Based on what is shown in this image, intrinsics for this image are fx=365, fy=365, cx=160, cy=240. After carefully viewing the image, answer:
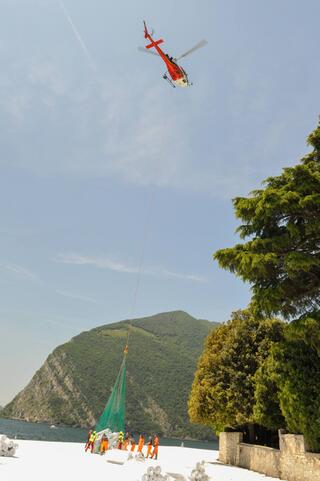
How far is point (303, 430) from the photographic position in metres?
17.0

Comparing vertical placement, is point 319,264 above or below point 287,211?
below

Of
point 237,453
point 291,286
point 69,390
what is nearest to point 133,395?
point 69,390

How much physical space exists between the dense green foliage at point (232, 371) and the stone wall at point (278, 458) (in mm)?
1549

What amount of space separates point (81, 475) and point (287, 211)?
48.4 feet

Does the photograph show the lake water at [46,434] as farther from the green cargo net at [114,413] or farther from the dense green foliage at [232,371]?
the dense green foliage at [232,371]

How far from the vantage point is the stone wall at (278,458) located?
55.2ft

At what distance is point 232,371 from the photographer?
89.6 feet

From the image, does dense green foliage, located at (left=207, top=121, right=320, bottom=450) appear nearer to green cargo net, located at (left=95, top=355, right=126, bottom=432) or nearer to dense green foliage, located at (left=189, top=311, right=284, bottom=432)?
dense green foliage, located at (left=189, top=311, right=284, bottom=432)

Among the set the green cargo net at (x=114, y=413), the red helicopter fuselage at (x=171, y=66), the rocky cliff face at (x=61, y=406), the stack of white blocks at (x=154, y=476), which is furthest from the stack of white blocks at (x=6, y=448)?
the rocky cliff face at (x=61, y=406)

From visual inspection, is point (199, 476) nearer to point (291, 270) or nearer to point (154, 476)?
point (154, 476)

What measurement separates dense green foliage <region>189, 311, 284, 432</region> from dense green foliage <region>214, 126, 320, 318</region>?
9.12 meters

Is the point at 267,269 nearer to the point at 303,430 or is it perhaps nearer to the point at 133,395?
the point at 303,430

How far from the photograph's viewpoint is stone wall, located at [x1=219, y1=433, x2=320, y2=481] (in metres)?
16.8

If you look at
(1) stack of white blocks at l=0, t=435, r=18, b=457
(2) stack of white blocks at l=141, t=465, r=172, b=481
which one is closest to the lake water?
(1) stack of white blocks at l=0, t=435, r=18, b=457
